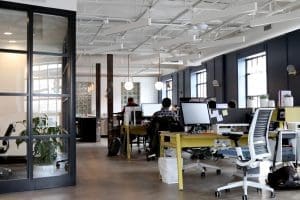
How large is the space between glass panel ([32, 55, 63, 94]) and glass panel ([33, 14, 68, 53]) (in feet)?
0.47

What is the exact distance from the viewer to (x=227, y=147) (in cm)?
590

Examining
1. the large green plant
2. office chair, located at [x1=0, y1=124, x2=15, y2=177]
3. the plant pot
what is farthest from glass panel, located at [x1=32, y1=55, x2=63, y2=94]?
the plant pot

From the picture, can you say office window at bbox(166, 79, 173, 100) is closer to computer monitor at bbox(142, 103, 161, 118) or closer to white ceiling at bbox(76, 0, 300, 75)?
white ceiling at bbox(76, 0, 300, 75)

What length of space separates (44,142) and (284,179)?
3417mm

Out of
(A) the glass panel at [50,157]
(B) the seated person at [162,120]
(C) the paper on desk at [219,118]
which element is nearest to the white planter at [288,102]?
(C) the paper on desk at [219,118]

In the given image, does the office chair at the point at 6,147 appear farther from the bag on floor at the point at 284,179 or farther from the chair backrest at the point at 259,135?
the bag on floor at the point at 284,179

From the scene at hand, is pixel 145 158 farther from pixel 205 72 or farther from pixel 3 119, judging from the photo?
pixel 205 72

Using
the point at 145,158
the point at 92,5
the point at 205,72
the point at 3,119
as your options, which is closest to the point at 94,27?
the point at 92,5

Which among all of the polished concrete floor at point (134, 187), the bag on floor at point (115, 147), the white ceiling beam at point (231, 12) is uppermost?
the white ceiling beam at point (231, 12)

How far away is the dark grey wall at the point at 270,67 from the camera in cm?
977

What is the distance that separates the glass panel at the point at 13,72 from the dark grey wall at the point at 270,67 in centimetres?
660

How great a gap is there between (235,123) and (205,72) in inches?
361

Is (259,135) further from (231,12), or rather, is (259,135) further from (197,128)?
(231,12)

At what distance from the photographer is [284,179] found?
214 inches
